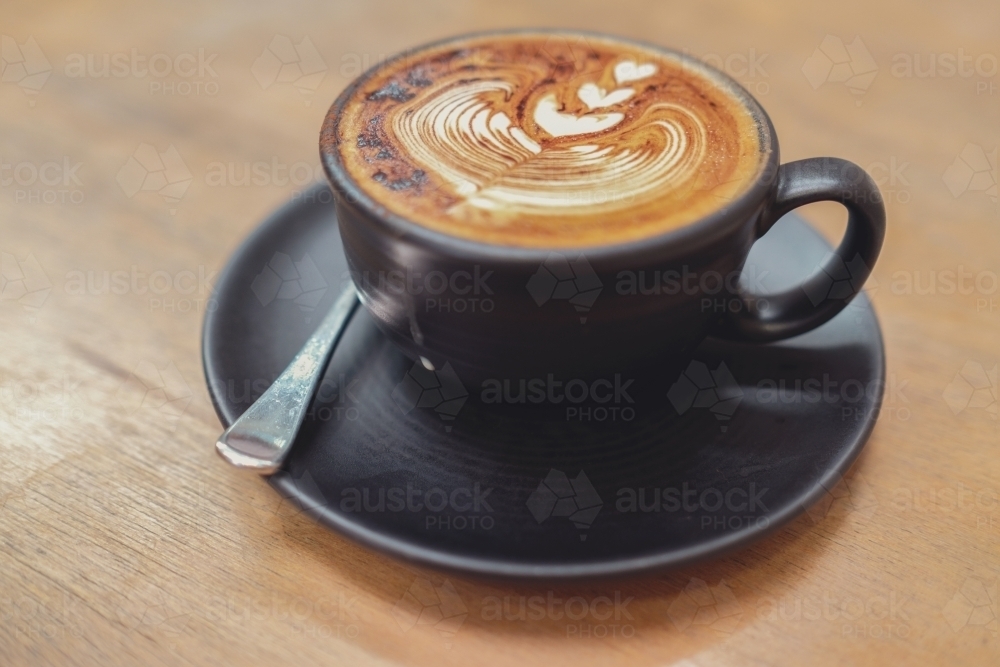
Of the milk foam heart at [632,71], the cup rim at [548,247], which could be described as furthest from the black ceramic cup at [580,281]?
the milk foam heart at [632,71]

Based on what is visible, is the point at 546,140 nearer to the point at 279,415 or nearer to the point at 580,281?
the point at 580,281

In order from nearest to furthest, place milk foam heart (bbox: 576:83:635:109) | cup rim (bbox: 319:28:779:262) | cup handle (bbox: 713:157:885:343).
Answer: cup rim (bbox: 319:28:779:262), cup handle (bbox: 713:157:885:343), milk foam heart (bbox: 576:83:635:109)

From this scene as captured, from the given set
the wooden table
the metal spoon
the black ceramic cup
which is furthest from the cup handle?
the metal spoon

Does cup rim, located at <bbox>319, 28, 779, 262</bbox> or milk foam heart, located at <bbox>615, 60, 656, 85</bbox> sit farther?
milk foam heart, located at <bbox>615, 60, 656, 85</bbox>

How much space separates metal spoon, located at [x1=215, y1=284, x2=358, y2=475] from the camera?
27.0 inches

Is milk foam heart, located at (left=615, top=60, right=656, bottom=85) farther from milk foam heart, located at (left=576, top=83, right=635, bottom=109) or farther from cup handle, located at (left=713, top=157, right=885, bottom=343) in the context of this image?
cup handle, located at (left=713, top=157, right=885, bottom=343)

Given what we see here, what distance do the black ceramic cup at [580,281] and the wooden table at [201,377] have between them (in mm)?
189

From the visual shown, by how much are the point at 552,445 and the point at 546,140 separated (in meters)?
0.29

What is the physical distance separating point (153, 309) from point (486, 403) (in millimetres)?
447

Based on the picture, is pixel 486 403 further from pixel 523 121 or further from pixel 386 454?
pixel 523 121

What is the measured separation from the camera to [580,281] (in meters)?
0.60

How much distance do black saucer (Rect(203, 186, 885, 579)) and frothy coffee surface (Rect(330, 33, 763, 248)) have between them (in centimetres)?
17

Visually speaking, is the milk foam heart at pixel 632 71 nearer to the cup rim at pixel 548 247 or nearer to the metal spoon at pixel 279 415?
the cup rim at pixel 548 247

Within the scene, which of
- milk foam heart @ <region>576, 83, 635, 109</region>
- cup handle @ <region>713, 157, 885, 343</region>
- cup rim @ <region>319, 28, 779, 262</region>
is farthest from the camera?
milk foam heart @ <region>576, 83, 635, 109</region>
